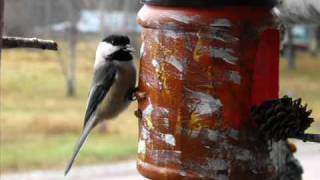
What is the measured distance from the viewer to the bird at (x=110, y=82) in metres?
1.39

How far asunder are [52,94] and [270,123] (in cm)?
939

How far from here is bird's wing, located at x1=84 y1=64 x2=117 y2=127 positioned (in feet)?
4.65

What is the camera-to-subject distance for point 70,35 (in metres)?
9.23

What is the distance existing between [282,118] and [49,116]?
25.6 ft

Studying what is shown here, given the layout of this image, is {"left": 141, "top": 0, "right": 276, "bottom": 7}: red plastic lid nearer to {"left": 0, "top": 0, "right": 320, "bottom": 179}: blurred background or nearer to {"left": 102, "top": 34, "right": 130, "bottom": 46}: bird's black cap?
{"left": 102, "top": 34, "right": 130, "bottom": 46}: bird's black cap

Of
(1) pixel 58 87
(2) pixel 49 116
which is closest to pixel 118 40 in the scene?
(2) pixel 49 116

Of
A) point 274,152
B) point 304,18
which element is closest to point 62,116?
point 304,18

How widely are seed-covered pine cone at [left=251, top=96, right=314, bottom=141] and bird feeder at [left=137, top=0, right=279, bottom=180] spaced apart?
4 centimetres

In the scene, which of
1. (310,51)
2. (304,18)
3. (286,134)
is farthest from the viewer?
(310,51)

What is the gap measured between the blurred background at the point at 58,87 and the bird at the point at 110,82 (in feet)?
16.1

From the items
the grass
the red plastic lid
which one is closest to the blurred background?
the grass

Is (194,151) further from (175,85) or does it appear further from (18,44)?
(18,44)

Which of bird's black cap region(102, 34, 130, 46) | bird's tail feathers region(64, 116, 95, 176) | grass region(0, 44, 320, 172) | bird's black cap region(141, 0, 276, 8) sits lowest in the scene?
grass region(0, 44, 320, 172)

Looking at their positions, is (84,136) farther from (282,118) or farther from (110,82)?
(282,118)
